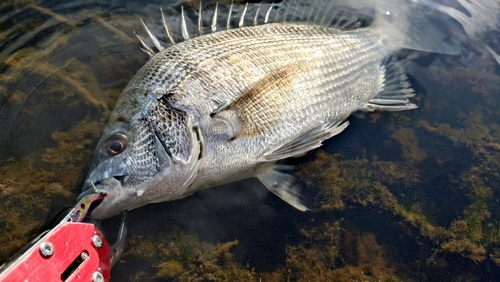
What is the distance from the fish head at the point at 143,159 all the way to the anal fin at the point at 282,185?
685 millimetres

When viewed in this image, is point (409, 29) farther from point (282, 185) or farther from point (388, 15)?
point (282, 185)

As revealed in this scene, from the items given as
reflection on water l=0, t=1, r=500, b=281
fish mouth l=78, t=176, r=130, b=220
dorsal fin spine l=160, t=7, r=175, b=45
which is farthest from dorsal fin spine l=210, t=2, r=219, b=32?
fish mouth l=78, t=176, r=130, b=220

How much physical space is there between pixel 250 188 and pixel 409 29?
2.73 meters

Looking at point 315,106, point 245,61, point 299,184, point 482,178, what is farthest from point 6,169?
point 482,178

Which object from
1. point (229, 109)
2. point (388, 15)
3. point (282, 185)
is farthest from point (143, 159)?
point (388, 15)

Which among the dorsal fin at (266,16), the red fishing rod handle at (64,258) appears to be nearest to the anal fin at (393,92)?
the dorsal fin at (266,16)

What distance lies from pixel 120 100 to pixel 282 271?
185 cm

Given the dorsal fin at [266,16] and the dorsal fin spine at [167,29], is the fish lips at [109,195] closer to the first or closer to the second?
the dorsal fin spine at [167,29]

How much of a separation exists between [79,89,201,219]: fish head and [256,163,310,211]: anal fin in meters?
0.68

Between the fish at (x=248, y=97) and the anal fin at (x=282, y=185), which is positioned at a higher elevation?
the fish at (x=248, y=97)

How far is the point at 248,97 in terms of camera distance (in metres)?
3.33

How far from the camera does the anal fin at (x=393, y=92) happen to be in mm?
4176

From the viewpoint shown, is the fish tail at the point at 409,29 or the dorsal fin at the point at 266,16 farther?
the fish tail at the point at 409,29

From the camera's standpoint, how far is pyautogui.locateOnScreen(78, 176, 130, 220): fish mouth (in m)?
2.64
